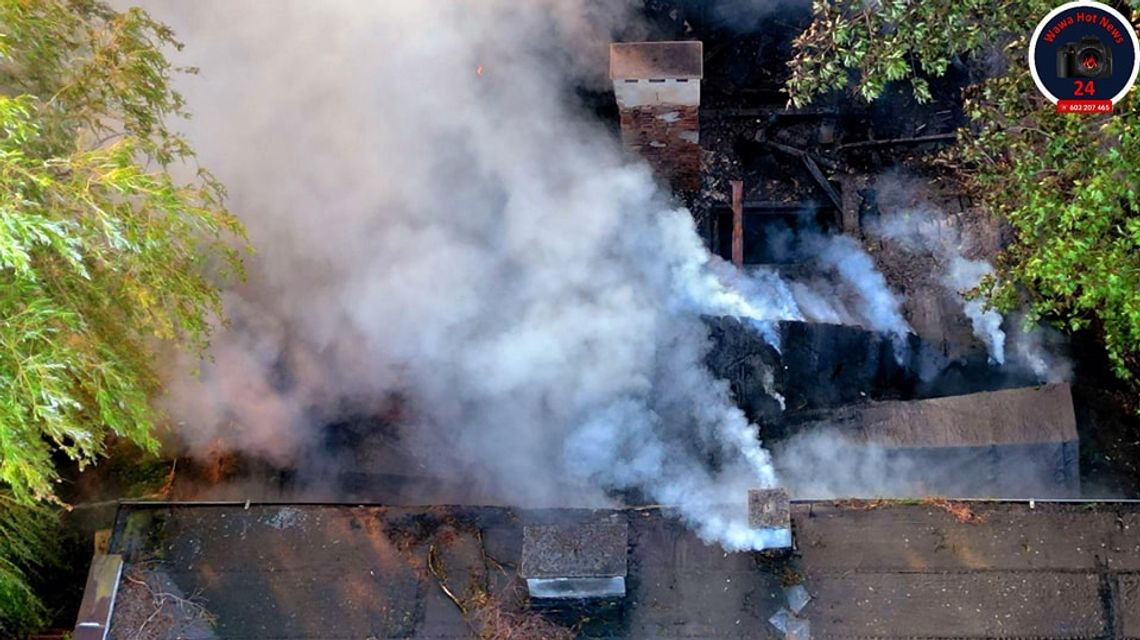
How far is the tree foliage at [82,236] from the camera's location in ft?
19.1

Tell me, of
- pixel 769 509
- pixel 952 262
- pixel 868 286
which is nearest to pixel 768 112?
pixel 868 286

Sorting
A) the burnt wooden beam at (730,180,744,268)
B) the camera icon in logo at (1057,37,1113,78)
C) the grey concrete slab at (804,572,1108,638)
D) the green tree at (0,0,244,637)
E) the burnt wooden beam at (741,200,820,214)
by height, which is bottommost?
the grey concrete slab at (804,572,1108,638)

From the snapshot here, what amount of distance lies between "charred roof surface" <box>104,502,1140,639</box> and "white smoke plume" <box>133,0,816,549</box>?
1600 millimetres

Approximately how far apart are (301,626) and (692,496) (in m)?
3.69

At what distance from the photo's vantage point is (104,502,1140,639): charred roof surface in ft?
22.0

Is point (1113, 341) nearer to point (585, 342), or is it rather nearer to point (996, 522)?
point (996, 522)

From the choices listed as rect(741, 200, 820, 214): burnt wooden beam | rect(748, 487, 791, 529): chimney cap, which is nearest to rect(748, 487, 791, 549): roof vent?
rect(748, 487, 791, 529): chimney cap

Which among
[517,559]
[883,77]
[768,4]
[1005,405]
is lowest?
[517,559]

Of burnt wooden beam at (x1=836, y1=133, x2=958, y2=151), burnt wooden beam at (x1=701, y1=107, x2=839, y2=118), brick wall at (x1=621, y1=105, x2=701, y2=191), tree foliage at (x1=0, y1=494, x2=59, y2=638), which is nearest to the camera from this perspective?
tree foliage at (x1=0, y1=494, x2=59, y2=638)

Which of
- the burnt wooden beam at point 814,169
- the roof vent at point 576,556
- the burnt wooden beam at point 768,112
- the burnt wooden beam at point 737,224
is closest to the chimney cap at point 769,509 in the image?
the roof vent at point 576,556

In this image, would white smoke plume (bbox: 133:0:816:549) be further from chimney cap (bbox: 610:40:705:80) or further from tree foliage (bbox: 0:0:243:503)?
tree foliage (bbox: 0:0:243:503)

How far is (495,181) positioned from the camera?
408 inches

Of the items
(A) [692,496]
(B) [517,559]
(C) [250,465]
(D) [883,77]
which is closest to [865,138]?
(D) [883,77]

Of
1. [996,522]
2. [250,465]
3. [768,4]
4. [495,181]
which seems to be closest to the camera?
[996,522]
